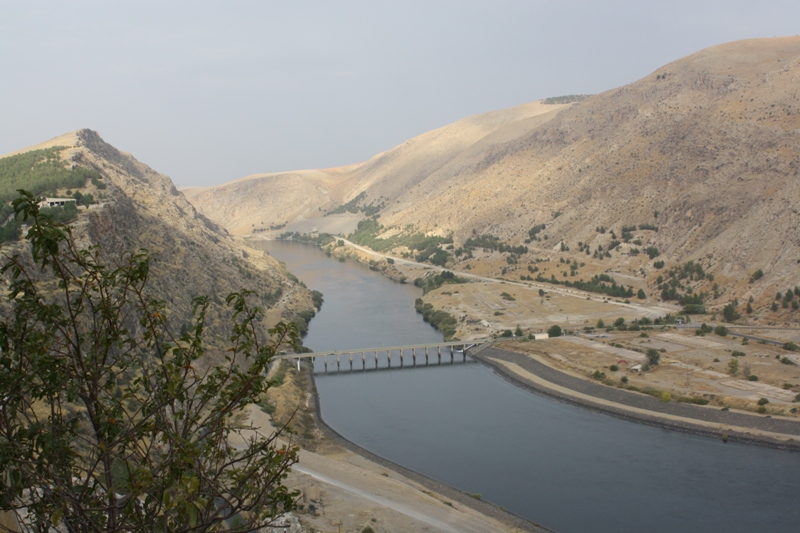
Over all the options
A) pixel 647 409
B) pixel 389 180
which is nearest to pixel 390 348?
→ pixel 647 409

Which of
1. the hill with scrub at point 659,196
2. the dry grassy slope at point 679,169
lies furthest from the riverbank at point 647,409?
the dry grassy slope at point 679,169

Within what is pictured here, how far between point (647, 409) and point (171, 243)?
36814 millimetres

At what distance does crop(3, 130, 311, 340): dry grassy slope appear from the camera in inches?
1811

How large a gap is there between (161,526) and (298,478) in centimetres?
2317

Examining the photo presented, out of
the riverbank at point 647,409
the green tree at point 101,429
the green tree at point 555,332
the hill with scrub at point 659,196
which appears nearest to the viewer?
the green tree at point 101,429

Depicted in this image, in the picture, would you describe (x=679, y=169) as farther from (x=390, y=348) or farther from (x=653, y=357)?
(x=390, y=348)

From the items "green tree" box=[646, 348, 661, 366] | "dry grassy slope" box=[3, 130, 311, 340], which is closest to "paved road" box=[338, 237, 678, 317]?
"green tree" box=[646, 348, 661, 366]

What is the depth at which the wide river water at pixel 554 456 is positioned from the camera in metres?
27.6

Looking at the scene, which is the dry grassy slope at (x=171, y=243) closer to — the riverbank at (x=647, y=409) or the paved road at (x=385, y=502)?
the paved road at (x=385, y=502)

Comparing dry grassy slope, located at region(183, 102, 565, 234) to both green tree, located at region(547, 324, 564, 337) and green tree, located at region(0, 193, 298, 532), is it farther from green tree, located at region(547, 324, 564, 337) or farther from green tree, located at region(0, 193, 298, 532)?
green tree, located at region(0, 193, 298, 532)

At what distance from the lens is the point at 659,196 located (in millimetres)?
87250

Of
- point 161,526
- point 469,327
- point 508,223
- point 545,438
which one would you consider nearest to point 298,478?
point 545,438

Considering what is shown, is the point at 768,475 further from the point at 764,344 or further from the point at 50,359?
the point at 50,359

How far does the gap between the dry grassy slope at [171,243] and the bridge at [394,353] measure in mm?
7471
